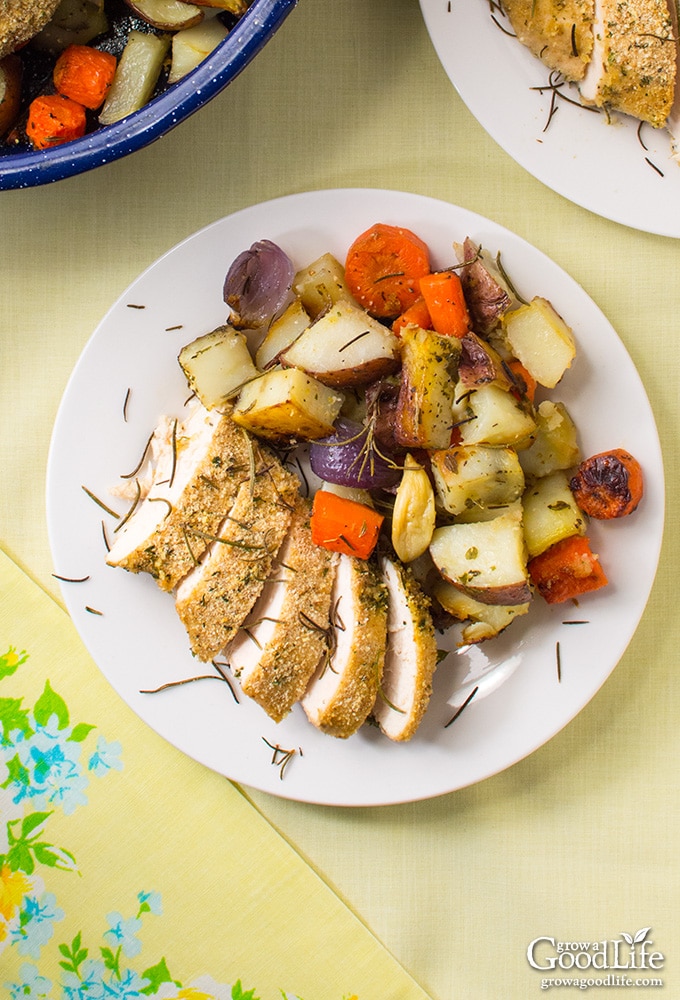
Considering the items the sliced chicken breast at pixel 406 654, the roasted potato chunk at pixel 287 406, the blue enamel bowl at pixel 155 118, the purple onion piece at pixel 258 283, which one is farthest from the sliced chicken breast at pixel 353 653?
the blue enamel bowl at pixel 155 118

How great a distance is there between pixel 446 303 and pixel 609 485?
467mm

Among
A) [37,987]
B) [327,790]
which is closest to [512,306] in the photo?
[327,790]

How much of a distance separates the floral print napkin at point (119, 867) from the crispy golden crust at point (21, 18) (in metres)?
1.03

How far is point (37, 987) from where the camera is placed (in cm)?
195

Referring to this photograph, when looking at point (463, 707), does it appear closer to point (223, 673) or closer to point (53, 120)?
point (223, 673)

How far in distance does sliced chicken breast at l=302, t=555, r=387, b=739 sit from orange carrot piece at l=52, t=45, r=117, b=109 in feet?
3.26

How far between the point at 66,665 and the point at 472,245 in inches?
49.3

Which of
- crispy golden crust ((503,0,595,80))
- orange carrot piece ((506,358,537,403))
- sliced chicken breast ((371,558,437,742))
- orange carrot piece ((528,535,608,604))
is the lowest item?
sliced chicken breast ((371,558,437,742))

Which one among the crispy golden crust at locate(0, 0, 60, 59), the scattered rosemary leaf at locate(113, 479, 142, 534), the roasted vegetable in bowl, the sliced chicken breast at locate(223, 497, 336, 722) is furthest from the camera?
the scattered rosemary leaf at locate(113, 479, 142, 534)

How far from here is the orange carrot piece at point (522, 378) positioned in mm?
1688

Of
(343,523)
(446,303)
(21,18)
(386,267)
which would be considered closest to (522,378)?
(446,303)

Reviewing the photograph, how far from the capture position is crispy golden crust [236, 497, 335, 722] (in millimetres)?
1699

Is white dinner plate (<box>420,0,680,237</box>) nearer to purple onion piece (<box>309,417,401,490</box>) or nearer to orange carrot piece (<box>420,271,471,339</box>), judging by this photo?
orange carrot piece (<box>420,271,471,339</box>)

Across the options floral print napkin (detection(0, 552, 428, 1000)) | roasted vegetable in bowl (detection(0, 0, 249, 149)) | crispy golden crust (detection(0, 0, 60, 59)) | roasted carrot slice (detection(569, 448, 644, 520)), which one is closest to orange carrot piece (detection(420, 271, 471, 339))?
roasted carrot slice (detection(569, 448, 644, 520))
